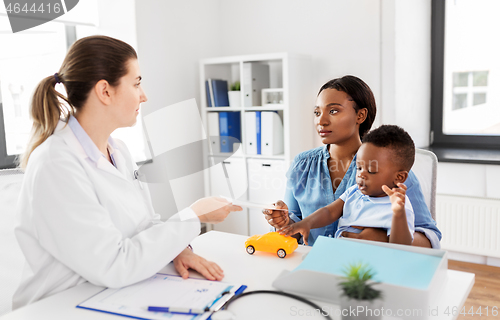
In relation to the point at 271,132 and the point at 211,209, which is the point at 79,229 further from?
the point at 271,132

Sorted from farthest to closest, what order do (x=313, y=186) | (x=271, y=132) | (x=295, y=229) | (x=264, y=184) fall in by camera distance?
(x=264, y=184), (x=271, y=132), (x=313, y=186), (x=295, y=229)

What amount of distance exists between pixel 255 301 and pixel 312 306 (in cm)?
13

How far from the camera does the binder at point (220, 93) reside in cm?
321

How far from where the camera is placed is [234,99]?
10.4ft

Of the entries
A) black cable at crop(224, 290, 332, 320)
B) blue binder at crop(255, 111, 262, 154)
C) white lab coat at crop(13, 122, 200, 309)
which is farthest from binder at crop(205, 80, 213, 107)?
black cable at crop(224, 290, 332, 320)

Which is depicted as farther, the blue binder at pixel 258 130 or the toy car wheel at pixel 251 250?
the blue binder at pixel 258 130

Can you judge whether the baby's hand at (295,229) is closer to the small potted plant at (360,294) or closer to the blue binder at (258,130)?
the small potted plant at (360,294)

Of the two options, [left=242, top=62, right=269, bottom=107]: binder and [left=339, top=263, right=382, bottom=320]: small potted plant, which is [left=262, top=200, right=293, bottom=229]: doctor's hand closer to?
[left=339, top=263, right=382, bottom=320]: small potted plant

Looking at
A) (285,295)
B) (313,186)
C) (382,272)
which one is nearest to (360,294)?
(382,272)

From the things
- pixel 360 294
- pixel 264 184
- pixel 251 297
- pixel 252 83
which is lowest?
pixel 264 184

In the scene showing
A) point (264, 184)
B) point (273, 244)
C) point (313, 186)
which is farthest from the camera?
point (264, 184)

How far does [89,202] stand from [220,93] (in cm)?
232

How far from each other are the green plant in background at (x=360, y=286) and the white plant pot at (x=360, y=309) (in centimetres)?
2

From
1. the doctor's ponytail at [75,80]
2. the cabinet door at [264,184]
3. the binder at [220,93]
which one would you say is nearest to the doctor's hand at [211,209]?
the doctor's ponytail at [75,80]
